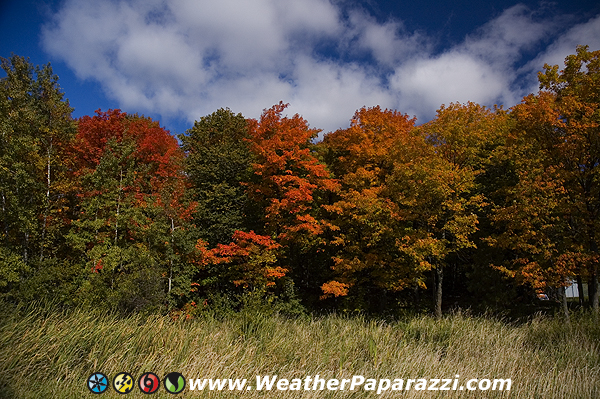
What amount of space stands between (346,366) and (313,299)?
48.2ft

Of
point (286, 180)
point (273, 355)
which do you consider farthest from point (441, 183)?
point (273, 355)

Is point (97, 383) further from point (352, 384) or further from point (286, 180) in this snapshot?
point (286, 180)

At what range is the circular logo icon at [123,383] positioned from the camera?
5073 mm

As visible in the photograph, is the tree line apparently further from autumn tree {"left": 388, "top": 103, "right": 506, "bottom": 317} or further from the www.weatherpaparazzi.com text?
the www.weatherpaparazzi.com text

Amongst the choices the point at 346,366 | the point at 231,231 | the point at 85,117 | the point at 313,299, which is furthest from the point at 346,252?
the point at 85,117

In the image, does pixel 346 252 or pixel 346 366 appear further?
pixel 346 252

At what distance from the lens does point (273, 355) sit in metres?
6.81

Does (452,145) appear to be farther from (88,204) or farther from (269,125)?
(88,204)

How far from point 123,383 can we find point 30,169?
15.3 meters

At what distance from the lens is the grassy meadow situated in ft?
17.1

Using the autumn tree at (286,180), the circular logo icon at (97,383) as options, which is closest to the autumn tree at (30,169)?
the autumn tree at (286,180)

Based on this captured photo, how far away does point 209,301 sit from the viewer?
20203mm

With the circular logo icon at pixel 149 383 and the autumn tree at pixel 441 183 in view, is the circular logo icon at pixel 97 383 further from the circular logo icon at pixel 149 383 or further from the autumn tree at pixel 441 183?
the autumn tree at pixel 441 183

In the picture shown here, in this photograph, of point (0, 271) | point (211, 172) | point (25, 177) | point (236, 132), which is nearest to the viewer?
point (0, 271)
